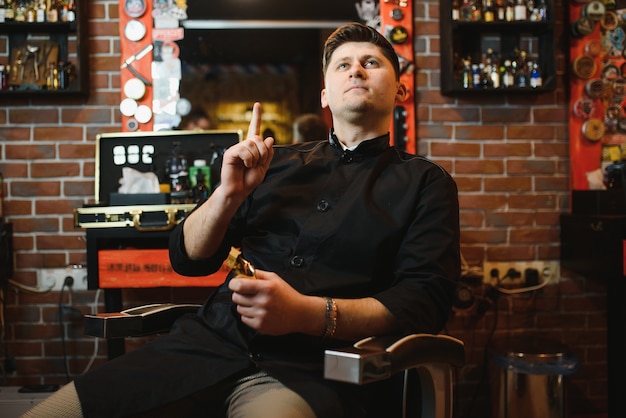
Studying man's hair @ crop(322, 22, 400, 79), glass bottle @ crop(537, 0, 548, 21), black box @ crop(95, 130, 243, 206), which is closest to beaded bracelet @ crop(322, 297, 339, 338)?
man's hair @ crop(322, 22, 400, 79)

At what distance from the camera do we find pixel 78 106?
2.87m

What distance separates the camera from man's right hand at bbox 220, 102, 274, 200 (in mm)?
1280

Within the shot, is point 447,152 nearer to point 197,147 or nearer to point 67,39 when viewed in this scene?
point 197,147

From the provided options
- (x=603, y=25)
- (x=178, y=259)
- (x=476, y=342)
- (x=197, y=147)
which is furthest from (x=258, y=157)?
(x=603, y=25)

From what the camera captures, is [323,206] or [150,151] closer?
[323,206]

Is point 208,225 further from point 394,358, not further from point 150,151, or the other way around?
point 150,151

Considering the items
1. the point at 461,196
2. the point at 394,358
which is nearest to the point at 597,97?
the point at 461,196

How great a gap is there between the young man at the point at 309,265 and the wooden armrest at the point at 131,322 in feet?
0.13

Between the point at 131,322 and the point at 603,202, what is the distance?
2.11 meters

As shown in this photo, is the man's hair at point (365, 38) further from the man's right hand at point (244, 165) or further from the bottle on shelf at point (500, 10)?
the bottle on shelf at point (500, 10)

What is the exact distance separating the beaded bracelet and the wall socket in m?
1.90

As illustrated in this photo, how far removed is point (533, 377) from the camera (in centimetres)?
246

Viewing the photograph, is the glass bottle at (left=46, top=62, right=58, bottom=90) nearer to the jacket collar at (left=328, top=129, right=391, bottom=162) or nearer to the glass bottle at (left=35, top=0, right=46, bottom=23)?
the glass bottle at (left=35, top=0, right=46, bottom=23)

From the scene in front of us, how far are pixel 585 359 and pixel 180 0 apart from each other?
8.67ft
